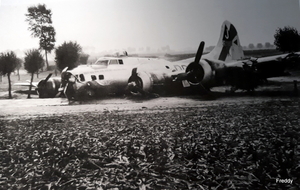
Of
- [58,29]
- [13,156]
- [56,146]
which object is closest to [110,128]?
[56,146]

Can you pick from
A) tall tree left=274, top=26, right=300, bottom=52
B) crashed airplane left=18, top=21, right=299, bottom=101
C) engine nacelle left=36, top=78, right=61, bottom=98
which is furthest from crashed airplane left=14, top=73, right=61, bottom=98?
tall tree left=274, top=26, right=300, bottom=52

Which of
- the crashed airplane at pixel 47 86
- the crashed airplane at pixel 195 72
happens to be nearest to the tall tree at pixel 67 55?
the crashed airplane at pixel 47 86

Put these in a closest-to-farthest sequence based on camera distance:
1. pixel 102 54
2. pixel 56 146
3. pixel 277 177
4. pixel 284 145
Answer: pixel 277 177 → pixel 284 145 → pixel 56 146 → pixel 102 54

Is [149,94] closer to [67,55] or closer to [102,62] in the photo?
[102,62]

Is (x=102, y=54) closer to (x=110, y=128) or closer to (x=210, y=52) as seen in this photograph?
(x=110, y=128)

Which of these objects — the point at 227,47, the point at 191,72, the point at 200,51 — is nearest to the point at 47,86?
the point at 191,72

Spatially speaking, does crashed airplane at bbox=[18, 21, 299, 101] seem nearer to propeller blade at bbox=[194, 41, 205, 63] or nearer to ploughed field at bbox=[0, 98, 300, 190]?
propeller blade at bbox=[194, 41, 205, 63]
